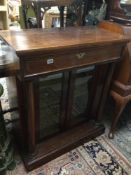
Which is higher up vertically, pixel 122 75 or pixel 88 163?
pixel 122 75

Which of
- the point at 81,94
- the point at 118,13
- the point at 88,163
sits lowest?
the point at 88,163

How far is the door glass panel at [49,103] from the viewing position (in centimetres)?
104

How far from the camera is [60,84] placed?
110 cm

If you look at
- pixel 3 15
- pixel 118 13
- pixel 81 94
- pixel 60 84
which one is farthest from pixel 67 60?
pixel 3 15

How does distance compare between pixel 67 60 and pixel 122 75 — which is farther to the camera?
pixel 122 75

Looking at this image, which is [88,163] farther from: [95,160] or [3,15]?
[3,15]

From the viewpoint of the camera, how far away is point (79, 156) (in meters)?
1.28

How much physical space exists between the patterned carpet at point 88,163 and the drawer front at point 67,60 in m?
0.73

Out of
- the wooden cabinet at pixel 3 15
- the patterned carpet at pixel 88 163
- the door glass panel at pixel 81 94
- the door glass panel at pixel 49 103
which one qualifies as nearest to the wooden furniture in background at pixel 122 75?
the door glass panel at pixel 81 94

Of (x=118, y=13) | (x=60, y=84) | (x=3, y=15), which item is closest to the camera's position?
(x=60, y=84)

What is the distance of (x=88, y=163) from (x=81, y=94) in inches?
20.1

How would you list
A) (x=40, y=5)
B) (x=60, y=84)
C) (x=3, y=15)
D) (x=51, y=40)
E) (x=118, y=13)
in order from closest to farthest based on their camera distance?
(x=51, y=40) < (x=60, y=84) < (x=40, y=5) < (x=118, y=13) < (x=3, y=15)

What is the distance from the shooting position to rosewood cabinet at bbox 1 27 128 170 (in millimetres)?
808

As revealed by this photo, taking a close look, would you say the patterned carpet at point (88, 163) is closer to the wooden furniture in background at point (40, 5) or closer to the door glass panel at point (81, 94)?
the door glass panel at point (81, 94)
